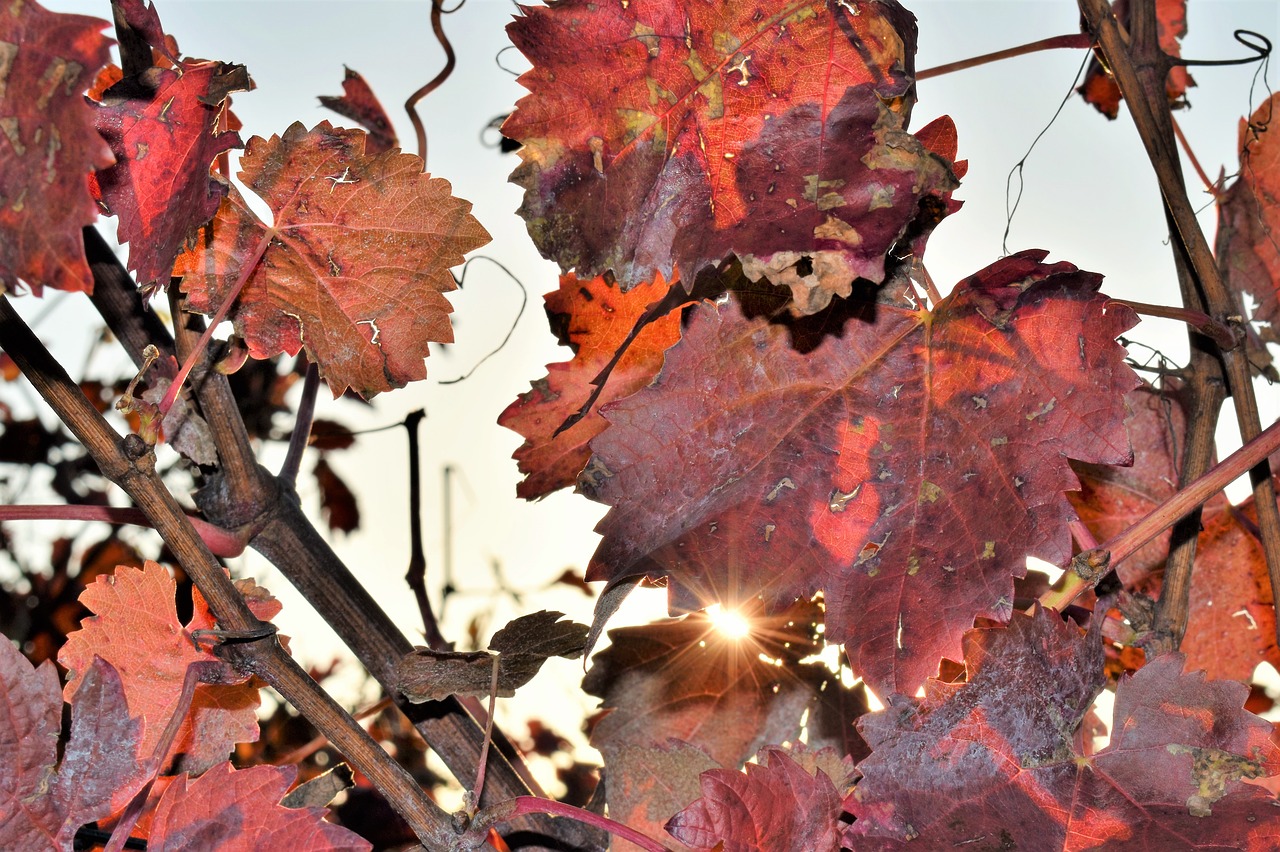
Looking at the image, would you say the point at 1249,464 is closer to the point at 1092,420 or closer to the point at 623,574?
the point at 1092,420

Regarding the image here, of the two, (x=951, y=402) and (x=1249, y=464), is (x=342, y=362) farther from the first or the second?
(x=1249, y=464)

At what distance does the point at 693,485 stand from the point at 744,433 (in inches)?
1.1

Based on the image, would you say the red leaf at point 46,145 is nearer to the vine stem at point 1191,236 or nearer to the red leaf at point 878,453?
the red leaf at point 878,453

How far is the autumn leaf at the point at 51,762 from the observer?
30cm

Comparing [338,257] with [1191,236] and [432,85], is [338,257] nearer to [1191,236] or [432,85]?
[432,85]

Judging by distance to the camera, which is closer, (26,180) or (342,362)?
(26,180)

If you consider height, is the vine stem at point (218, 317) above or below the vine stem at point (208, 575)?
above

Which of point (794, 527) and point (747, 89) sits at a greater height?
point (747, 89)

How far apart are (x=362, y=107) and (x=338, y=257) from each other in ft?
0.86

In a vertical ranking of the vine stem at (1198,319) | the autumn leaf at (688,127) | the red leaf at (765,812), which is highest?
the autumn leaf at (688,127)

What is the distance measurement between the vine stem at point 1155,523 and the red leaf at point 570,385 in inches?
8.3

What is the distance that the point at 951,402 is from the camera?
0.36 m

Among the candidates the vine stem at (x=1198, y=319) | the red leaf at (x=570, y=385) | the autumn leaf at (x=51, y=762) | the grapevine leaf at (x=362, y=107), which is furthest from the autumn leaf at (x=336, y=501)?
the vine stem at (x=1198, y=319)

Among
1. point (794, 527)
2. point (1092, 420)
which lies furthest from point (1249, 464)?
point (794, 527)
